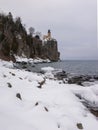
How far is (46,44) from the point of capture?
5782 inches

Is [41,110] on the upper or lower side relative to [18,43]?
lower

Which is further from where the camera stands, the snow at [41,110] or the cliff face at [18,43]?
the cliff face at [18,43]

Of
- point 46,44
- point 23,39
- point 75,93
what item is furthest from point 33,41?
point 75,93

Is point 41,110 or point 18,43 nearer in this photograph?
point 41,110

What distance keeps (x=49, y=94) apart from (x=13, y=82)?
1651 mm

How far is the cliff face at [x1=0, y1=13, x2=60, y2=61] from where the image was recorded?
80269 millimetres

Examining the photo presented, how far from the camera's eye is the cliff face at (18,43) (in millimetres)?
80269

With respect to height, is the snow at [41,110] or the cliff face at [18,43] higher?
the cliff face at [18,43]

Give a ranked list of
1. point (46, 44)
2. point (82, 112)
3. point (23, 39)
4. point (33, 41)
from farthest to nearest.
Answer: point (46, 44) → point (33, 41) → point (23, 39) → point (82, 112)

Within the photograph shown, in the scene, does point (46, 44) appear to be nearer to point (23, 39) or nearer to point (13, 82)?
point (23, 39)

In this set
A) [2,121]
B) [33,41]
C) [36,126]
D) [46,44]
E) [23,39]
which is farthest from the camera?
[46,44]

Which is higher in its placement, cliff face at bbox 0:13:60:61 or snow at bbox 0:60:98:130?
cliff face at bbox 0:13:60:61

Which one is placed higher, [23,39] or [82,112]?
[23,39]

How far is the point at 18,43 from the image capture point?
332ft
